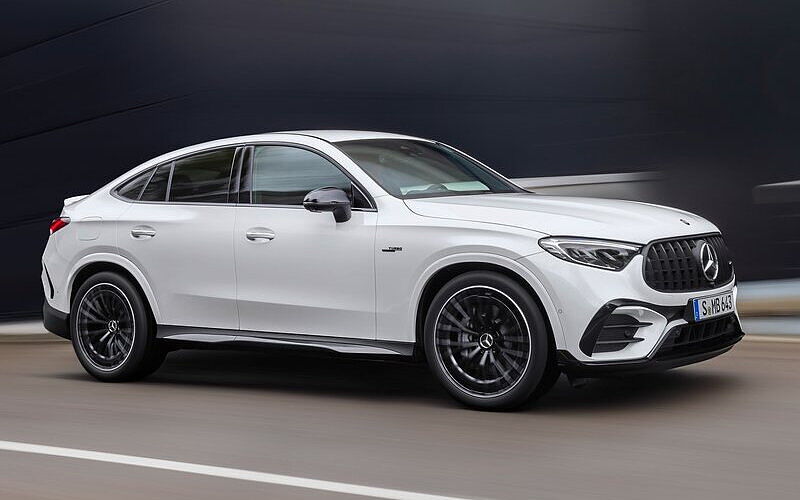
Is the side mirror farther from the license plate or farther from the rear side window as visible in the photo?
the license plate

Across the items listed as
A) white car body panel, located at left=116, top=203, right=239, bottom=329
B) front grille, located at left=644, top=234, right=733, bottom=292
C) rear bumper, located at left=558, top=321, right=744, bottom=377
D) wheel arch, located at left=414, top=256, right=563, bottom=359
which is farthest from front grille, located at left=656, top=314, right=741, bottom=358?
white car body panel, located at left=116, top=203, right=239, bottom=329

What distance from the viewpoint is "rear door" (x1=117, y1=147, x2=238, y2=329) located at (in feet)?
25.8

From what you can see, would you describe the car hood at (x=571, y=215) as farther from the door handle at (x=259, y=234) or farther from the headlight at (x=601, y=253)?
the door handle at (x=259, y=234)

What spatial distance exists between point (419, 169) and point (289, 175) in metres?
0.82

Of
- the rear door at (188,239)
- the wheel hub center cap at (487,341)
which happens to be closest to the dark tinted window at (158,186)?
the rear door at (188,239)

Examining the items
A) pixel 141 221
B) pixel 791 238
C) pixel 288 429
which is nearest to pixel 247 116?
pixel 141 221

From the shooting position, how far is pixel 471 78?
37.6ft

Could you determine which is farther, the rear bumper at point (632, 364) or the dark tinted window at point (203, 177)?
the dark tinted window at point (203, 177)

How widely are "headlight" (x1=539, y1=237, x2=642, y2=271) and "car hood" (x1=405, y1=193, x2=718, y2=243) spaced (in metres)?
0.04

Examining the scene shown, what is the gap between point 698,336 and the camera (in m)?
6.75

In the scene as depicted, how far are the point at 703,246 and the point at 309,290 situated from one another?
2309 mm

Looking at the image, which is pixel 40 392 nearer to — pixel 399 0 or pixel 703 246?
pixel 703 246

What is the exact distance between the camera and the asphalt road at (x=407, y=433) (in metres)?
5.33

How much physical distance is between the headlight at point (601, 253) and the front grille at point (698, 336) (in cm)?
46
